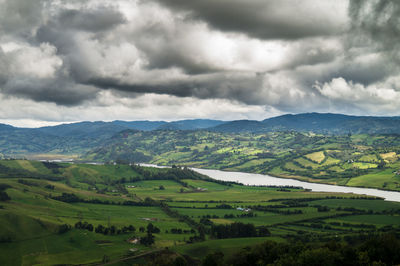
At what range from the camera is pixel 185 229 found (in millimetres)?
137750

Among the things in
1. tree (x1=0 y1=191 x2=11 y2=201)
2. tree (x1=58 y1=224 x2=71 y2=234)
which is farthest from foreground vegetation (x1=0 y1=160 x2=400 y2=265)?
tree (x1=58 y1=224 x2=71 y2=234)

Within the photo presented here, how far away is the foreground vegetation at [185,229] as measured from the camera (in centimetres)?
8794

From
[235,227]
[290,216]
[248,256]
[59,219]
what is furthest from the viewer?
[290,216]

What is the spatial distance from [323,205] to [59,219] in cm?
13064

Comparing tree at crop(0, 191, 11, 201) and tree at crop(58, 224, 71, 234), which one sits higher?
tree at crop(0, 191, 11, 201)

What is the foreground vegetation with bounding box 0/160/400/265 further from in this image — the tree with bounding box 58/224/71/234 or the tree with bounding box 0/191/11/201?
the tree with bounding box 58/224/71/234

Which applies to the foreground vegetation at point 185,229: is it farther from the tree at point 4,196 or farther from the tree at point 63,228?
the tree at point 63,228

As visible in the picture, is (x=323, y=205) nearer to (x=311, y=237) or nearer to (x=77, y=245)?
(x=311, y=237)

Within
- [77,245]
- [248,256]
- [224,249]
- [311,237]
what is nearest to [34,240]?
[77,245]

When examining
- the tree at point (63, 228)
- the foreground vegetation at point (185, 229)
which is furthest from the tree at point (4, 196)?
the tree at point (63, 228)

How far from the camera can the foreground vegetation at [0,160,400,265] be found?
3462 inches

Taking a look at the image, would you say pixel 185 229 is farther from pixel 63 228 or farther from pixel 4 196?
pixel 4 196

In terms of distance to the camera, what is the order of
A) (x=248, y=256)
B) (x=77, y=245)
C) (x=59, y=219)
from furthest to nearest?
(x=59, y=219)
(x=77, y=245)
(x=248, y=256)

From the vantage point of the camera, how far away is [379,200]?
192500 millimetres
